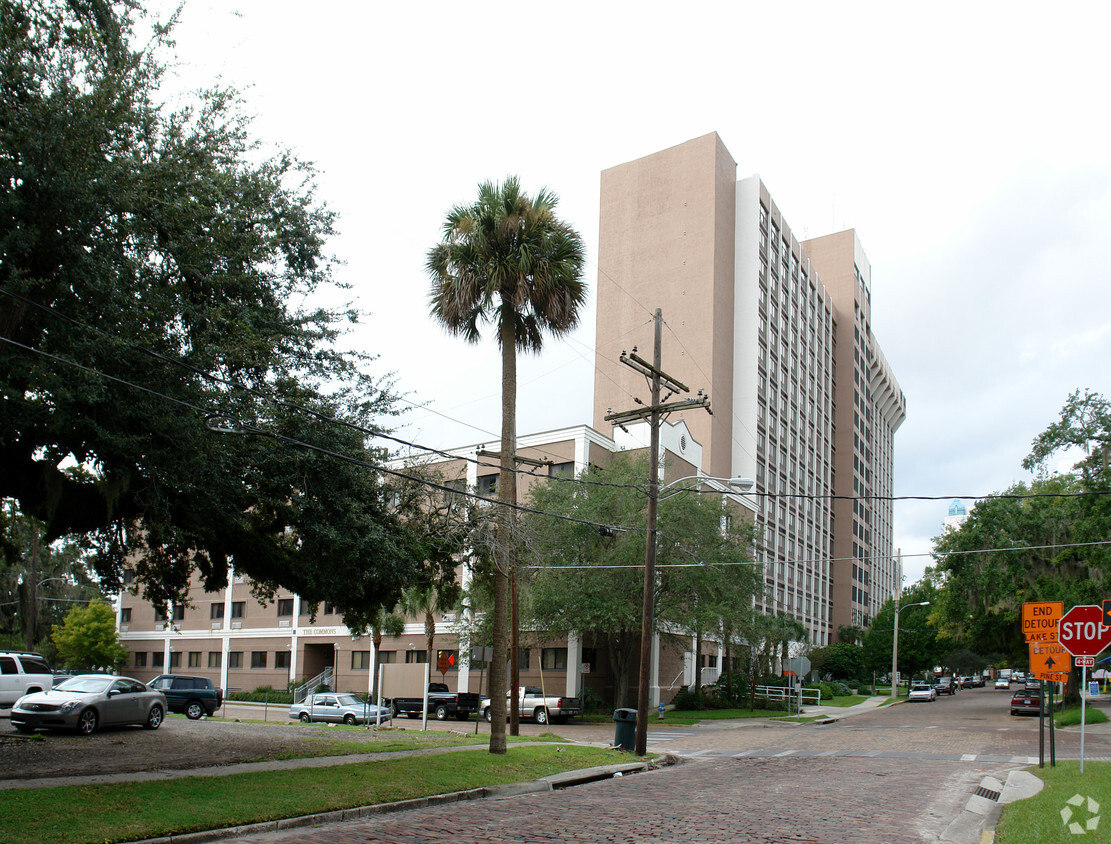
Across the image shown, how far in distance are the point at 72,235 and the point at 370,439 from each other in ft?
23.6

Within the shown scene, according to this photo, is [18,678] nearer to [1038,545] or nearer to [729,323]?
[1038,545]

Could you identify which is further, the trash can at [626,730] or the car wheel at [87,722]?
the trash can at [626,730]

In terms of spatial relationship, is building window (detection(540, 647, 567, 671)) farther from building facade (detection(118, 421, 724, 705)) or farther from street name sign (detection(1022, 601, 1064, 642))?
street name sign (detection(1022, 601, 1064, 642))

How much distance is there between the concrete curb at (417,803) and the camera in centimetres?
1060

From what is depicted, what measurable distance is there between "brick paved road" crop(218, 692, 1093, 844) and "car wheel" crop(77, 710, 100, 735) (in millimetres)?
11818

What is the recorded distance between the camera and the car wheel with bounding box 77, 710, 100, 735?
21.0 meters

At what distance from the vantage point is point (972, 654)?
4456 inches

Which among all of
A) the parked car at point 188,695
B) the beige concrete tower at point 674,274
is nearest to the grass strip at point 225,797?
the parked car at point 188,695

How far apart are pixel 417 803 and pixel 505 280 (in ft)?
35.8

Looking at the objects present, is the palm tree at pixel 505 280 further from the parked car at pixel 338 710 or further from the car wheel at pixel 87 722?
the parked car at pixel 338 710

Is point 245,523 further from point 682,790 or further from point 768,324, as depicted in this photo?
point 768,324

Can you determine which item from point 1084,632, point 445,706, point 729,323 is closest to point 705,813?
point 1084,632

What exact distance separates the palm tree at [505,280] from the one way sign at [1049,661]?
1128cm

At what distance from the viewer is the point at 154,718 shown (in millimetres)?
23188
